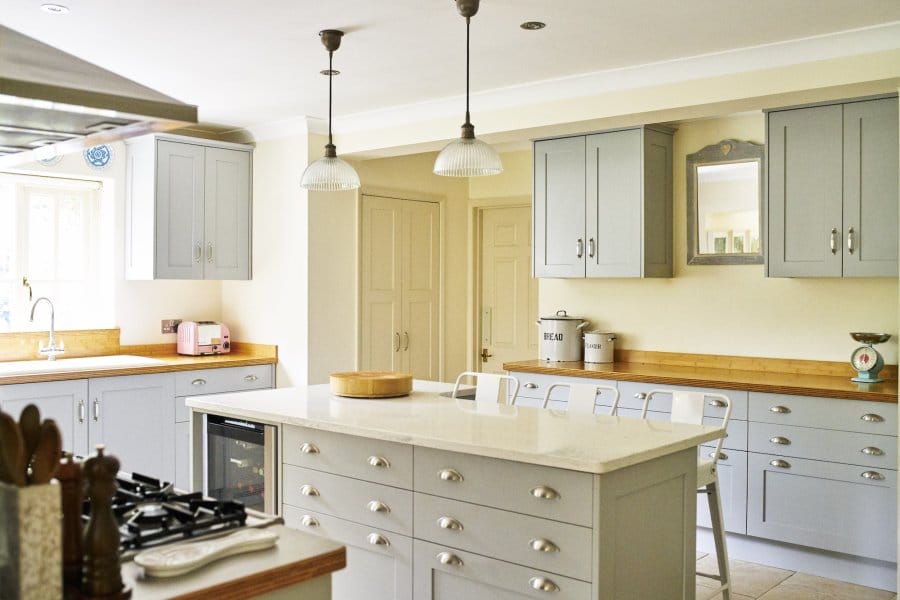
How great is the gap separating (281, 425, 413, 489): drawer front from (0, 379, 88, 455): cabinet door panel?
193 cm

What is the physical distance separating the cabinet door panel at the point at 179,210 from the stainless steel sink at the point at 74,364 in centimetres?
57

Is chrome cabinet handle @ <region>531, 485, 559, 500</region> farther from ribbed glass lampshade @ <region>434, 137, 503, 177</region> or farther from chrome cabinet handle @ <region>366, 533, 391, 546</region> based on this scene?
ribbed glass lampshade @ <region>434, 137, 503, 177</region>

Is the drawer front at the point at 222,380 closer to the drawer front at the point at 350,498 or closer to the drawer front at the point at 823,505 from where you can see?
the drawer front at the point at 350,498

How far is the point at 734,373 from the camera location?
15.7 feet

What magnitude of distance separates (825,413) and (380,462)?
2.35 metres

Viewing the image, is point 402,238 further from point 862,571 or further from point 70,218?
point 862,571

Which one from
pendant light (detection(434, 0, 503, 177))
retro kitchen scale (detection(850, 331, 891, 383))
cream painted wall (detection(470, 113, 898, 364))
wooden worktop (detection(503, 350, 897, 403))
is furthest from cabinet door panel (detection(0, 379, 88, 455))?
retro kitchen scale (detection(850, 331, 891, 383))

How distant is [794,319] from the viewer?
4785 mm

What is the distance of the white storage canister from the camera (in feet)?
17.5

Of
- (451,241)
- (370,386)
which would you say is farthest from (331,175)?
(451,241)

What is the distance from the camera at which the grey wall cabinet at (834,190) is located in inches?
165

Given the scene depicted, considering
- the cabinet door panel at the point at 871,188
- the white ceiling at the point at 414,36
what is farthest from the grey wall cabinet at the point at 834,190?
the white ceiling at the point at 414,36

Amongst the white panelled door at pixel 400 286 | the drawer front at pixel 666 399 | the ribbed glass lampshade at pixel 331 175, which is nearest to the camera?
the ribbed glass lampshade at pixel 331 175

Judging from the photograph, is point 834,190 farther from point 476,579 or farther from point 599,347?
point 476,579
